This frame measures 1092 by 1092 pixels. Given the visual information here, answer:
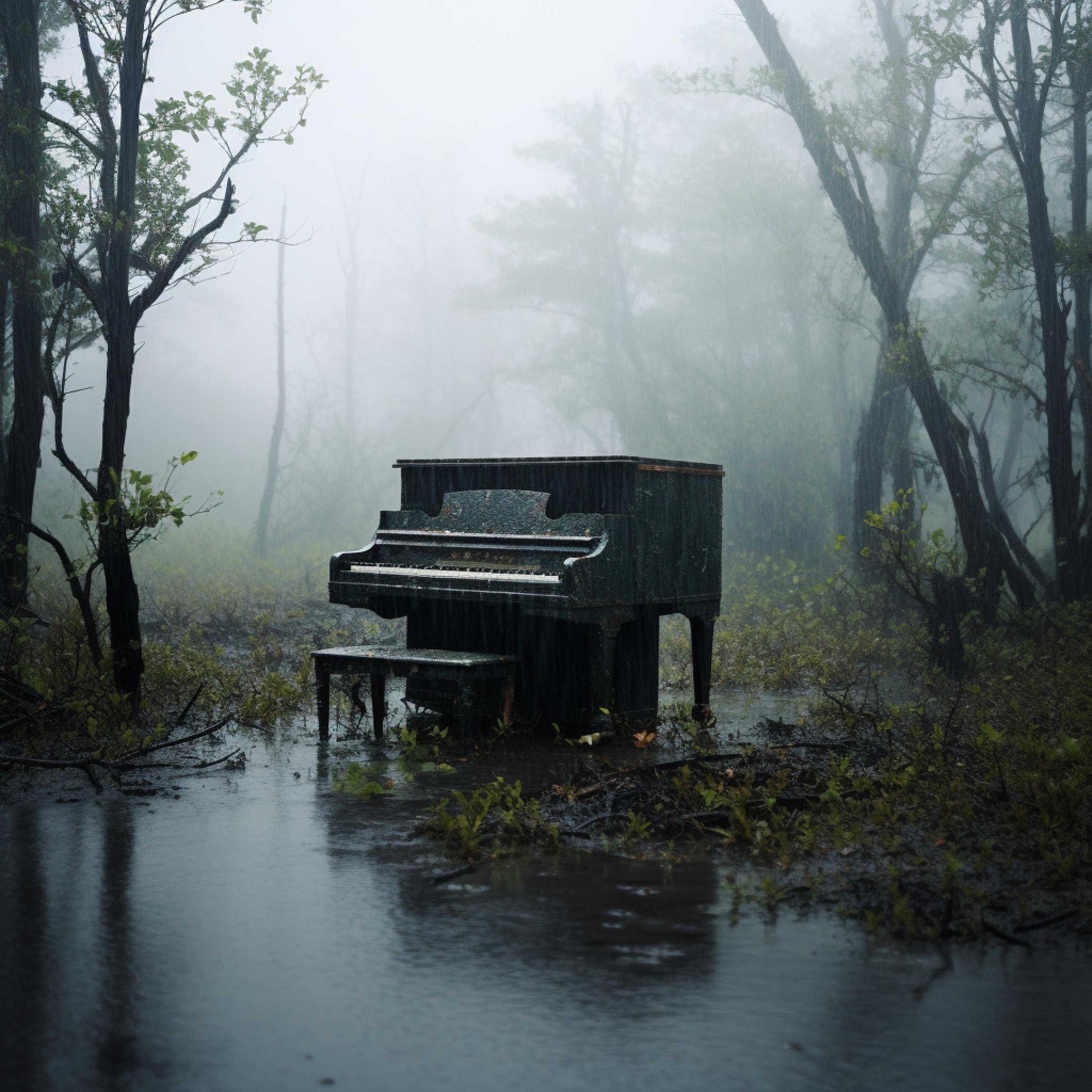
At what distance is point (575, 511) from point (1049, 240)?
20.5 feet

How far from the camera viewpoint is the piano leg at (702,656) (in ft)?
26.3

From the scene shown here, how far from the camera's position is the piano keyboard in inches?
274

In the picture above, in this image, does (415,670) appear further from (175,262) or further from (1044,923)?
(1044,923)

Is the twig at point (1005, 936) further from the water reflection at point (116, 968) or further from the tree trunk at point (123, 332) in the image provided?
the tree trunk at point (123, 332)

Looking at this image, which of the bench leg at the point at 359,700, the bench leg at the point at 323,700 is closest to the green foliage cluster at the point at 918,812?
the bench leg at the point at 323,700

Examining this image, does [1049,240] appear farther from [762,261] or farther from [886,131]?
[762,261]

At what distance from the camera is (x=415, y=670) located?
23.2 feet

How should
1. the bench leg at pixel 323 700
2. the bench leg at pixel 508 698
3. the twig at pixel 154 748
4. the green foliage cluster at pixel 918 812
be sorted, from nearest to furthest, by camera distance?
the green foliage cluster at pixel 918 812 < the twig at pixel 154 748 < the bench leg at pixel 508 698 < the bench leg at pixel 323 700

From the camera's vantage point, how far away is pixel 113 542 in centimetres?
738

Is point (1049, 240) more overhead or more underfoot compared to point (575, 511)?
more overhead

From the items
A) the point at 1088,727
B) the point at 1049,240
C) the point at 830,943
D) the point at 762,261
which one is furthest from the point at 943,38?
the point at 762,261

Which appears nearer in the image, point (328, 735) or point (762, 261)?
point (328, 735)

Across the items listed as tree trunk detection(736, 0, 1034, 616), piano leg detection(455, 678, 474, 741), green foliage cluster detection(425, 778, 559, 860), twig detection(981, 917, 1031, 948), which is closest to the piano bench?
piano leg detection(455, 678, 474, 741)

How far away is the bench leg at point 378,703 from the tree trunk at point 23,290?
2.92 meters
